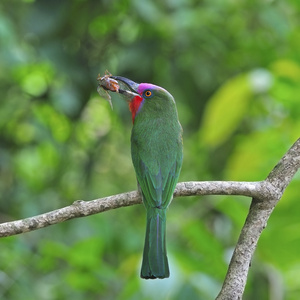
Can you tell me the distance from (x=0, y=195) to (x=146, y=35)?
53.3 inches

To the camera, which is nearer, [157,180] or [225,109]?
[157,180]

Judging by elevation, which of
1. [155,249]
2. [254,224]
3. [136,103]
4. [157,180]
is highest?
[136,103]

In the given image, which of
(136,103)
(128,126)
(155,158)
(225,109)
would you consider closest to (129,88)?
(136,103)

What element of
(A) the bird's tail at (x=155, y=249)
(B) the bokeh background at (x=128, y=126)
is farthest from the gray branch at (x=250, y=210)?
(B) the bokeh background at (x=128, y=126)

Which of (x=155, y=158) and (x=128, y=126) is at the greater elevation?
(x=128, y=126)

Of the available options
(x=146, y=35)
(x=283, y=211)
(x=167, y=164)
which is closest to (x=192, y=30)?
(x=146, y=35)

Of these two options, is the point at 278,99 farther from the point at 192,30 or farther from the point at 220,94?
the point at 192,30

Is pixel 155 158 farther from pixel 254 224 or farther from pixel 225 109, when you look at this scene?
pixel 225 109

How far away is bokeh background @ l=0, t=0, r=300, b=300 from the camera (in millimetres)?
3631

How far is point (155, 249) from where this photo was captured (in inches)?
87.5

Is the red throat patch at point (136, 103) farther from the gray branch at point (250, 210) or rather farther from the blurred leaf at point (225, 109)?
the blurred leaf at point (225, 109)

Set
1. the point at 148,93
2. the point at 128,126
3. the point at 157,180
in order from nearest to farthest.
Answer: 1. the point at 157,180
2. the point at 148,93
3. the point at 128,126

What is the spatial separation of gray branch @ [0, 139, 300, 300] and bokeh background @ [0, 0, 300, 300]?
48.5 inches

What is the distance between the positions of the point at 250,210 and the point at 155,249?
14.4 inches
